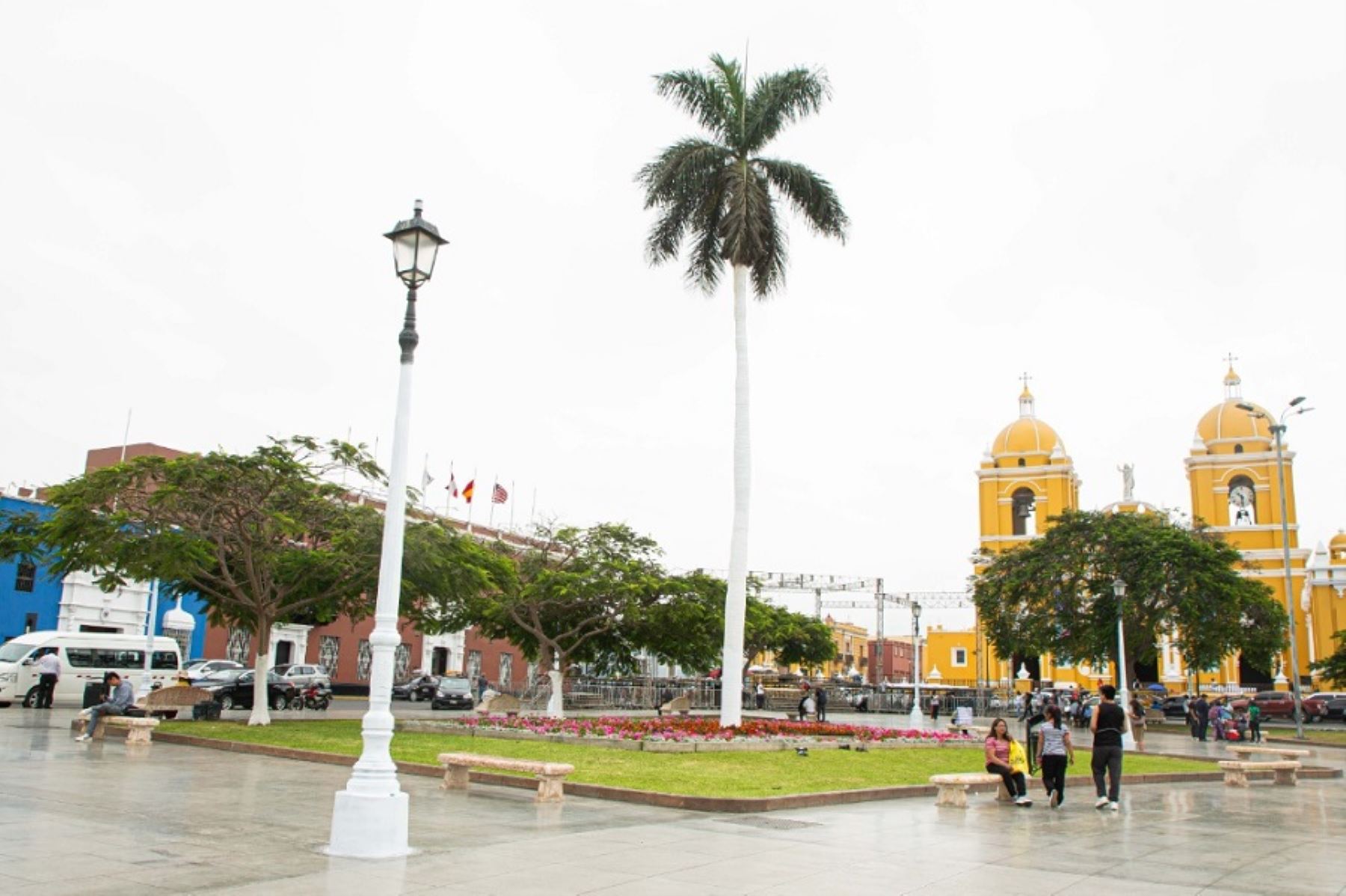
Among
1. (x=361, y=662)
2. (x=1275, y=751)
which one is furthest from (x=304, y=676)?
(x=1275, y=751)

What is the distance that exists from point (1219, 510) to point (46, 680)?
63.0 metres

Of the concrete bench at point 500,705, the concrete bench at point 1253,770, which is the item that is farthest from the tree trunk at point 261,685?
the concrete bench at point 1253,770

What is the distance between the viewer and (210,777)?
47.9 ft

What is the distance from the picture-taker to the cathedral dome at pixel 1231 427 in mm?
66500

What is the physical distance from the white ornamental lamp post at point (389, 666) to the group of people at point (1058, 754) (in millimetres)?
7941

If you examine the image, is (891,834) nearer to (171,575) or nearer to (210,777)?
(210,777)

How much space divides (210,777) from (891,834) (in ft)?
29.5

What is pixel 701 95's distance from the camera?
24844mm

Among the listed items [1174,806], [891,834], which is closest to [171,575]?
[891,834]

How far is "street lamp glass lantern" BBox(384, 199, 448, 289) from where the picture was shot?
420 inches

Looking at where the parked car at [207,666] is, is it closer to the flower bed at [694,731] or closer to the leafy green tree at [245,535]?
the leafy green tree at [245,535]

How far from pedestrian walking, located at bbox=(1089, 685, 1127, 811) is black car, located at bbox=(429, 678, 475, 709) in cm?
3005

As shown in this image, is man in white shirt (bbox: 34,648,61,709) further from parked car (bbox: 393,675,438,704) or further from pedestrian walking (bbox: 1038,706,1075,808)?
pedestrian walking (bbox: 1038,706,1075,808)

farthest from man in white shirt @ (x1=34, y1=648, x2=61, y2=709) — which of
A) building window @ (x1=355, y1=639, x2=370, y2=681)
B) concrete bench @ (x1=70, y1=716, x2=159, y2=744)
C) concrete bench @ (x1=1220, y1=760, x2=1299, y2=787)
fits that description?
concrete bench @ (x1=1220, y1=760, x2=1299, y2=787)
